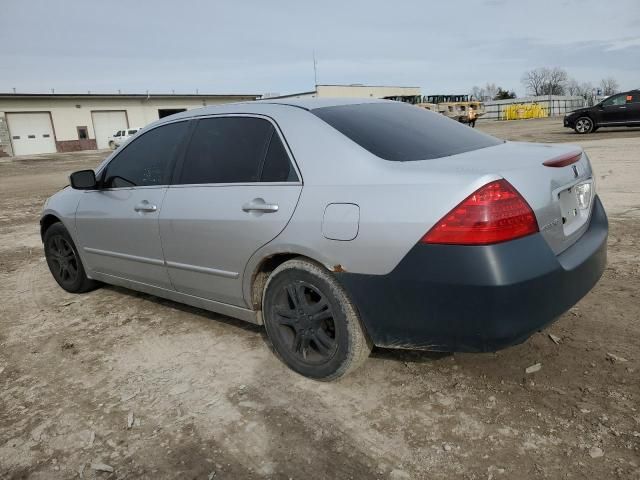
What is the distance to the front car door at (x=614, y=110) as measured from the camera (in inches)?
775

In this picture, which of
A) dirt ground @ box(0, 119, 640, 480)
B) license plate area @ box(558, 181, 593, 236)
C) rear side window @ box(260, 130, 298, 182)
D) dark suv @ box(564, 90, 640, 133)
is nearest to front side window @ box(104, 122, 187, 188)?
rear side window @ box(260, 130, 298, 182)

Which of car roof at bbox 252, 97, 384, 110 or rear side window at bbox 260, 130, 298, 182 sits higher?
car roof at bbox 252, 97, 384, 110

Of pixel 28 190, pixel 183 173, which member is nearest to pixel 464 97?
pixel 28 190

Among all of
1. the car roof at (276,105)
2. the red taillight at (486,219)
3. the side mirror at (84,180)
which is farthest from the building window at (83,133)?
the red taillight at (486,219)

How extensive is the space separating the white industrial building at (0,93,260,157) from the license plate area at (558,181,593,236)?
4451 cm

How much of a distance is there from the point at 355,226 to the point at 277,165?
27.8 inches

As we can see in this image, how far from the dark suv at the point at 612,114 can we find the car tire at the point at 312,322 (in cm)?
2107

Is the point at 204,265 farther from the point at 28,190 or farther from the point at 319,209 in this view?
the point at 28,190

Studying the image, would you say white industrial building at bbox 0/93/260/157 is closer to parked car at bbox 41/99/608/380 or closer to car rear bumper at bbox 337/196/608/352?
parked car at bbox 41/99/608/380

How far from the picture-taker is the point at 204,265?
3.26m

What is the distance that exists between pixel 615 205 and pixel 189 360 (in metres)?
6.08

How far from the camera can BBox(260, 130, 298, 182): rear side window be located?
9.25 ft

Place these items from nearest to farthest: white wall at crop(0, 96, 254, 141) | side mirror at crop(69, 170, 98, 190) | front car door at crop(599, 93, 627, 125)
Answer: side mirror at crop(69, 170, 98, 190)
front car door at crop(599, 93, 627, 125)
white wall at crop(0, 96, 254, 141)

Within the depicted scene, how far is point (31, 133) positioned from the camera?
132 feet
